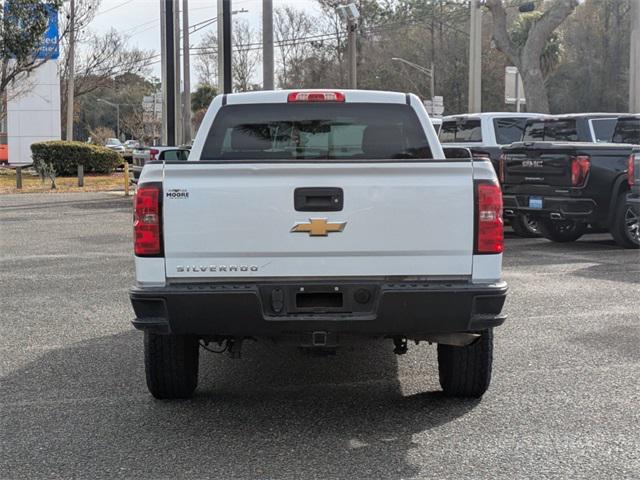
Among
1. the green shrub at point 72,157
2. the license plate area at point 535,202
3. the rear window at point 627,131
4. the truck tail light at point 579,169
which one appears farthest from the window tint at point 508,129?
the green shrub at point 72,157

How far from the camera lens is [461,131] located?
16266 mm

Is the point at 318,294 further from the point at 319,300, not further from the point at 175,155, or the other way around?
the point at 175,155

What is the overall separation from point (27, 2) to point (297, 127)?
2577 centimetres

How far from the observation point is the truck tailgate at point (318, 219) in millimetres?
4676

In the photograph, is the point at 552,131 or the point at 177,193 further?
the point at 552,131

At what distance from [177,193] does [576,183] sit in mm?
9196

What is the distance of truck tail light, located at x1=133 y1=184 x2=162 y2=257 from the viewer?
4.69 meters

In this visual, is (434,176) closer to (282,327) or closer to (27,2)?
(282,327)

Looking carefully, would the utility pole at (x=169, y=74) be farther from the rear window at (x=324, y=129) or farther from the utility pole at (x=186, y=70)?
the rear window at (x=324, y=129)

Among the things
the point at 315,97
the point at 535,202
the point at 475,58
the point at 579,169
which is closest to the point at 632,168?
the point at 579,169

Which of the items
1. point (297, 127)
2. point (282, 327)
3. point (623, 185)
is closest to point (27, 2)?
point (623, 185)

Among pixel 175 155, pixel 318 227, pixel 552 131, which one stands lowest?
pixel 318 227

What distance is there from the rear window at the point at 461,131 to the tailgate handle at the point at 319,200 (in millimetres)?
11603

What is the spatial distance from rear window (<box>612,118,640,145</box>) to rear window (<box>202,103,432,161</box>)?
922 cm
